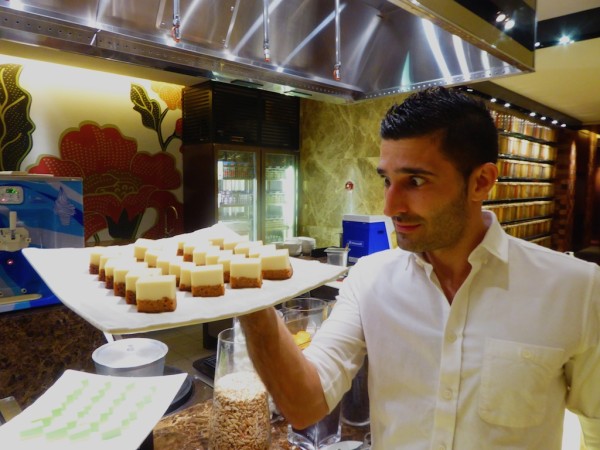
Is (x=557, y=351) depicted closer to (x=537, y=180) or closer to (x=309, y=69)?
(x=309, y=69)

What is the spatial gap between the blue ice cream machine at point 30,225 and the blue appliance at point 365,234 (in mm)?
2169

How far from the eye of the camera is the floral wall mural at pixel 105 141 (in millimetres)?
4168

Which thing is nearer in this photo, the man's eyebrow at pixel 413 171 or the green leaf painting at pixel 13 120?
the man's eyebrow at pixel 413 171

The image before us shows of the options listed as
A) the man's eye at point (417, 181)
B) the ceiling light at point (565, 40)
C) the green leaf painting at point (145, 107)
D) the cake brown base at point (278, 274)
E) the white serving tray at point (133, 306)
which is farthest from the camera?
the green leaf painting at point (145, 107)

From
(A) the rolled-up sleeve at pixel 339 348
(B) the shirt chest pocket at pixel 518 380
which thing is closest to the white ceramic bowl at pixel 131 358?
(A) the rolled-up sleeve at pixel 339 348

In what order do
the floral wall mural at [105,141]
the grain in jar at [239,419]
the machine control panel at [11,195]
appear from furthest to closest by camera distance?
the floral wall mural at [105,141] → the machine control panel at [11,195] → the grain in jar at [239,419]

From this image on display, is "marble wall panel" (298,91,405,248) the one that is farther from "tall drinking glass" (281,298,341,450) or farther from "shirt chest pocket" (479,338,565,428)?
"shirt chest pocket" (479,338,565,428)

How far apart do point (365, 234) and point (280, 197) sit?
251cm

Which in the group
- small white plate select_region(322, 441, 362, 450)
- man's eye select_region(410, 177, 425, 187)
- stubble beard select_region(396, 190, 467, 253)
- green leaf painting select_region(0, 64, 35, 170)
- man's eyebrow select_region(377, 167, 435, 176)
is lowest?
small white plate select_region(322, 441, 362, 450)

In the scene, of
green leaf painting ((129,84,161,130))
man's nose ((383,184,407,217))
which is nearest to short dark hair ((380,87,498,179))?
man's nose ((383,184,407,217))

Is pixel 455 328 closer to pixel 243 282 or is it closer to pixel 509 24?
pixel 243 282

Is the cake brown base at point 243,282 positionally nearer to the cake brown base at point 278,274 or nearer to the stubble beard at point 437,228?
the cake brown base at point 278,274

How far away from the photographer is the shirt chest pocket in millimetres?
962

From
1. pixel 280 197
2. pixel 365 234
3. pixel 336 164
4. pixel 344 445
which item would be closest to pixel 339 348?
pixel 344 445
